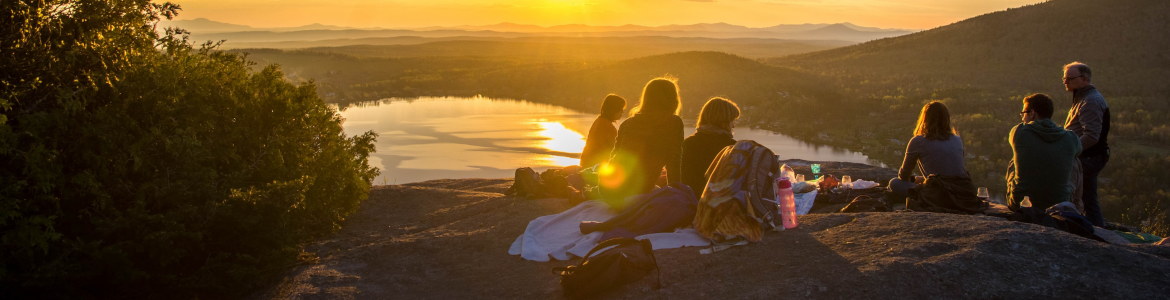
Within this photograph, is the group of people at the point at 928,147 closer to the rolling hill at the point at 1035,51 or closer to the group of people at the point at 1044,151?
the group of people at the point at 1044,151

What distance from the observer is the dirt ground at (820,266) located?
3705mm

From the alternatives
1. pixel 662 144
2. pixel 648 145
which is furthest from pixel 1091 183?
pixel 648 145

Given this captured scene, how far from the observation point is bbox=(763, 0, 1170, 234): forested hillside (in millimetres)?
13234

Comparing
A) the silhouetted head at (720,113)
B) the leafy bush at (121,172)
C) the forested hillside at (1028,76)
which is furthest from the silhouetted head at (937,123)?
the leafy bush at (121,172)

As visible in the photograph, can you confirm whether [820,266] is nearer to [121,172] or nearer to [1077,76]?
[1077,76]

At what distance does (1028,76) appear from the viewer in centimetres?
2928

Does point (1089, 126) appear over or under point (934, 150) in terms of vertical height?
over

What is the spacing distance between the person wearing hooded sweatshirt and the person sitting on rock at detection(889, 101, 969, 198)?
449 millimetres

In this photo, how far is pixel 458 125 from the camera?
82.9ft

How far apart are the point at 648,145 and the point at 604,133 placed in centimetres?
164

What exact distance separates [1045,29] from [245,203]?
4270cm

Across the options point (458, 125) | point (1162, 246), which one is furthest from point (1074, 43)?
point (1162, 246)

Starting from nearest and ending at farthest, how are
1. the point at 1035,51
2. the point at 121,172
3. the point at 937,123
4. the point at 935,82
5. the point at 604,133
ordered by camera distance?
the point at 121,172
the point at 937,123
the point at 604,133
the point at 935,82
the point at 1035,51

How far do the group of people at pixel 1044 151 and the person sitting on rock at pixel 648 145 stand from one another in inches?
83.1
